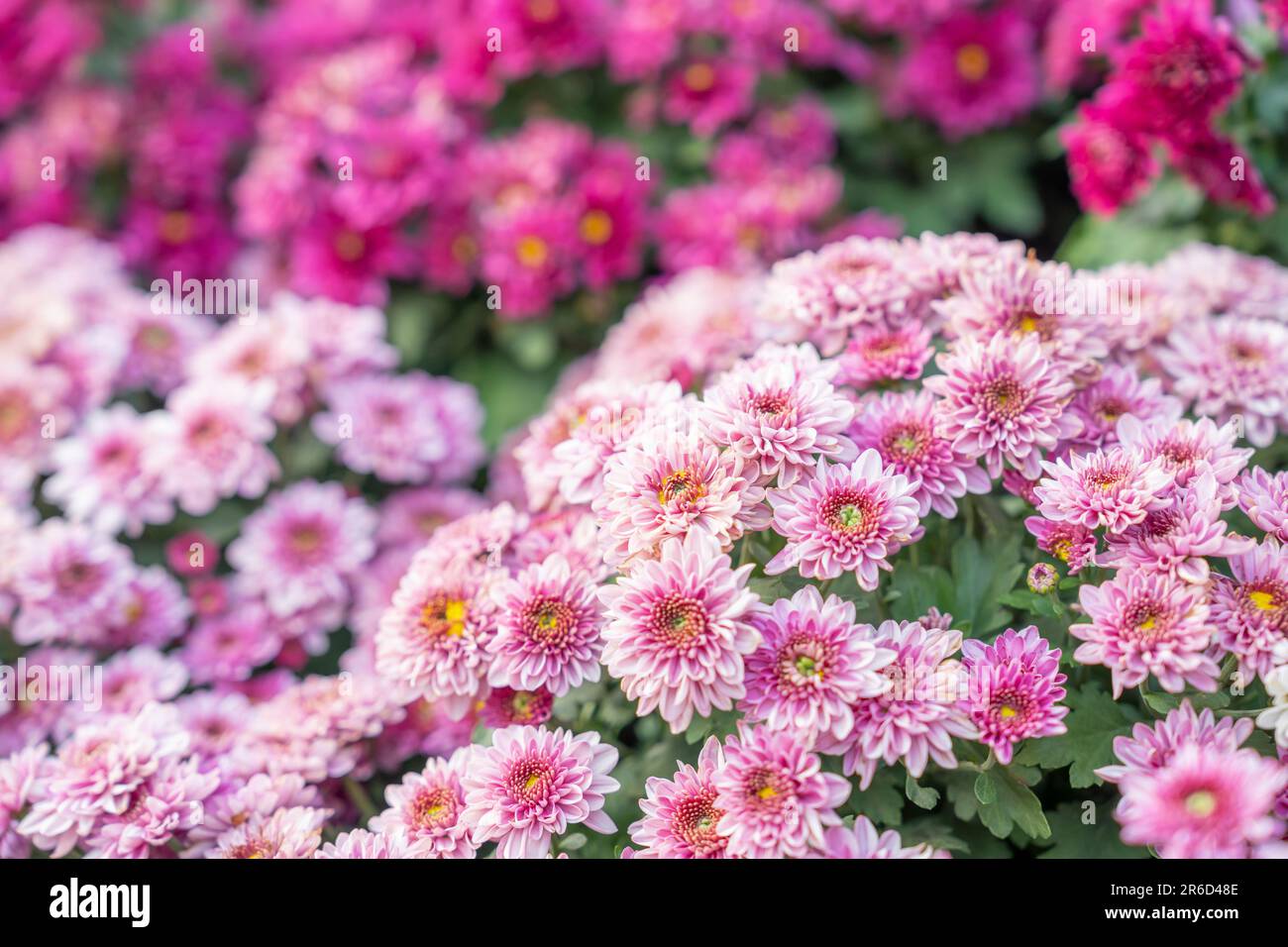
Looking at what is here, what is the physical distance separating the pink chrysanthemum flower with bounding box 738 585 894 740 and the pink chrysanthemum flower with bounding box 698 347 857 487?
19cm

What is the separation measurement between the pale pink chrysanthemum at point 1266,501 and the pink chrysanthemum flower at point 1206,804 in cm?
34

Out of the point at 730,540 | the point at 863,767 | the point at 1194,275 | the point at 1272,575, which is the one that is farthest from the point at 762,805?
the point at 1194,275

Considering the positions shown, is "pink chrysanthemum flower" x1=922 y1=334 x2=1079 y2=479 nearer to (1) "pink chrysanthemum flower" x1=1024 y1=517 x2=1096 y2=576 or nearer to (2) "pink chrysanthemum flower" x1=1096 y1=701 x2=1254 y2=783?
(1) "pink chrysanthemum flower" x1=1024 y1=517 x2=1096 y2=576

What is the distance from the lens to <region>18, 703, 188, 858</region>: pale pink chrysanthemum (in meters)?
1.82

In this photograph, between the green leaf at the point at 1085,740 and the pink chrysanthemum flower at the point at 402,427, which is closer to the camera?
the green leaf at the point at 1085,740

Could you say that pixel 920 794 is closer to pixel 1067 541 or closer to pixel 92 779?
pixel 1067 541

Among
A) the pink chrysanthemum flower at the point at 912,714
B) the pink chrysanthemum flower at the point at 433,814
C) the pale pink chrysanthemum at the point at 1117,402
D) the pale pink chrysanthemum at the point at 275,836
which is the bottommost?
the pale pink chrysanthemum at the point at 275,836

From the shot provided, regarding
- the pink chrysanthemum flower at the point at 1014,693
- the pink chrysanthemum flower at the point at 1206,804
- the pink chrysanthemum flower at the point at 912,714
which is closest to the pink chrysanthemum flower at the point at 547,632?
the pink chrysanthemum flower at the point at 912,714

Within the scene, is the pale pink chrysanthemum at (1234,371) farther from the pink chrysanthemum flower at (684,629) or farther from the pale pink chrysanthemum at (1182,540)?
the pink chrysanthemum flower at (684,629)

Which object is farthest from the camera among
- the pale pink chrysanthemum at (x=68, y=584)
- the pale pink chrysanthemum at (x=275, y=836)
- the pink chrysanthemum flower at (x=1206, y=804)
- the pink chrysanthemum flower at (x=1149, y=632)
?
the pale pink chrysanthemum at (x=68, y=584)

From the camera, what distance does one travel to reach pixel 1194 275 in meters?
2.33

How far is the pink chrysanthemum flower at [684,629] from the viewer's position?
148 centimetres

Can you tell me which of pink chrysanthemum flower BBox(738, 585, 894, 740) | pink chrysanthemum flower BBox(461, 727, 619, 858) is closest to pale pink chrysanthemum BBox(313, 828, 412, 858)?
pink chrysanthemum flower BBox(461, 727, 619, 858)

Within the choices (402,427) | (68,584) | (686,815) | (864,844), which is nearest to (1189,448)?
(864,844)
